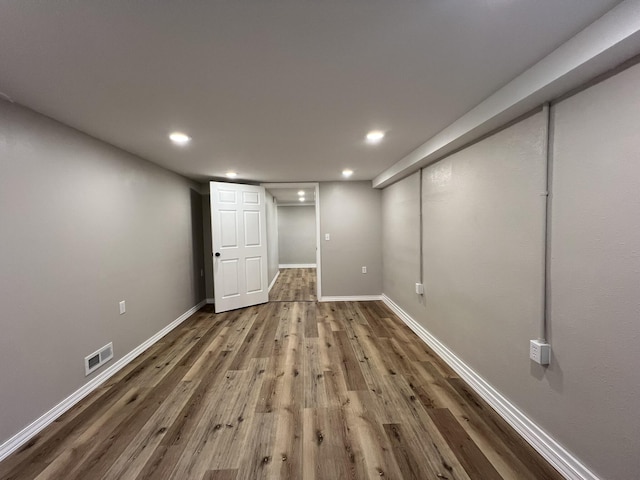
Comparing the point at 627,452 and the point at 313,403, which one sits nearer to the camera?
the point at 627,452

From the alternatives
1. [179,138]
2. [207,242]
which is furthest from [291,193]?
[179,138]

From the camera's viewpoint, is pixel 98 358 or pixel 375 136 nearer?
pixel 98 358

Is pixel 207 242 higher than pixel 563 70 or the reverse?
the reverse

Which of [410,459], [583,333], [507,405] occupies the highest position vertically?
[583,333]

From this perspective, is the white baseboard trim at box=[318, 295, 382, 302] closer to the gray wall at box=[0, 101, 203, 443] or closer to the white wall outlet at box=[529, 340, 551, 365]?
the gray wall at box=[0, 101, 203, 443]

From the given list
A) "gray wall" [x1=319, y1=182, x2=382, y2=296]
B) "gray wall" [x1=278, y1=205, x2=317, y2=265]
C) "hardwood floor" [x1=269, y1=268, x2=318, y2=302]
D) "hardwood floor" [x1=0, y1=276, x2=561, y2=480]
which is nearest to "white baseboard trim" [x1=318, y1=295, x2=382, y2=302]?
"gray wall" [x1=319, y1=182, x2=382, y2=296]

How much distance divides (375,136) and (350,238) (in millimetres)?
2339

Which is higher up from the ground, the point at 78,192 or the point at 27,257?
the point at 78,192

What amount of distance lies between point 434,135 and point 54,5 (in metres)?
2.33

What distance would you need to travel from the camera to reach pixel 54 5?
2.86ft

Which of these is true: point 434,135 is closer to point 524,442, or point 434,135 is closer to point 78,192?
point 524,442

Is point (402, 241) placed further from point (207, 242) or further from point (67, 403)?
point (67, 403)

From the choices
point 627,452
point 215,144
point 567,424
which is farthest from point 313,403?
point 215,144

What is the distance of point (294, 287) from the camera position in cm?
556
